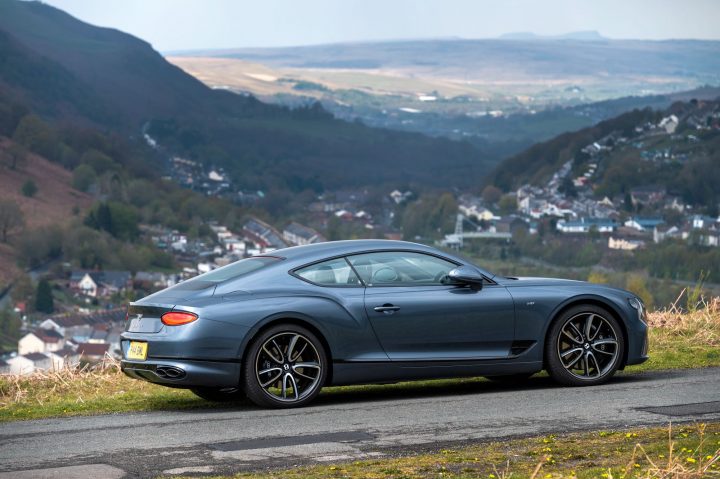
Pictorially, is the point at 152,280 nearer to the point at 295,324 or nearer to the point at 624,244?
the point at 624,244

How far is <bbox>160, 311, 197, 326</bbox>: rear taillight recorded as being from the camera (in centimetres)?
937

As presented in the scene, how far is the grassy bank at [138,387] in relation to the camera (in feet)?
32.8

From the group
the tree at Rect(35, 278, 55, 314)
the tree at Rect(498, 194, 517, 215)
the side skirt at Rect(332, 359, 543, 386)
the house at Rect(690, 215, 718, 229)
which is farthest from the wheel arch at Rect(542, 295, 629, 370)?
the tree at Rect(498, 194, 517, 215)

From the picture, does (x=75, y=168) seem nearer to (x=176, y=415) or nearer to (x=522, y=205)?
(x=522, y=205)

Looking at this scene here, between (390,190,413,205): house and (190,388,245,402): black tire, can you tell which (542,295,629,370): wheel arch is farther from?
(390,190,413,205): house

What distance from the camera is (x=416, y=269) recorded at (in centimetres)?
1013

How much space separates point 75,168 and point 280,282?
143713 millimetres

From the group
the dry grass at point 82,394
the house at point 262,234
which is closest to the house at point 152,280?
the house at point 262,234

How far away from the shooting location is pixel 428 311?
32.5 feet

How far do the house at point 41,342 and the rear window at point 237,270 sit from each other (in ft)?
210

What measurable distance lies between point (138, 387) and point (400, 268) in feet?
9.46

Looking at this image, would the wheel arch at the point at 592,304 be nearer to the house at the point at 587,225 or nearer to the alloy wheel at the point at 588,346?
the alloy wheel at the point at 588,346

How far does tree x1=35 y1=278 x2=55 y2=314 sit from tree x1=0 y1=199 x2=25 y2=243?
23288mm

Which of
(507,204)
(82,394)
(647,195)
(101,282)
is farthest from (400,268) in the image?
(507,204)
